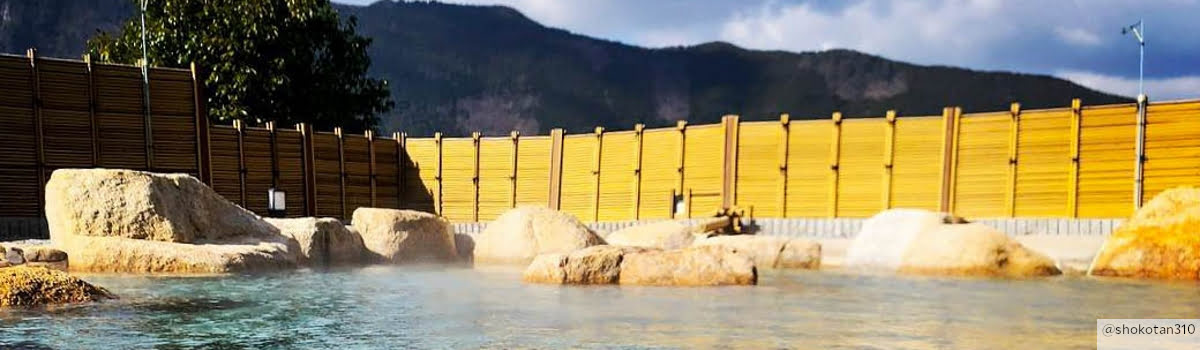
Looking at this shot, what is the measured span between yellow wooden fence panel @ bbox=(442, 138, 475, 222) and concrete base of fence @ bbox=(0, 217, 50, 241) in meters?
8.36

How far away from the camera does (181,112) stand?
18.5m

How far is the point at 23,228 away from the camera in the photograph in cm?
1636

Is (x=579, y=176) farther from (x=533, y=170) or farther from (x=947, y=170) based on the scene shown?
(x=947, y=170)

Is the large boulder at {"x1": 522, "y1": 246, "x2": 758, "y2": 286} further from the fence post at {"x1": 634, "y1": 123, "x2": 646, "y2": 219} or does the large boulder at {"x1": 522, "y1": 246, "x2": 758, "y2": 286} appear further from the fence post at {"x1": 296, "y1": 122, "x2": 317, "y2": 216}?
the fence post at {"x1": 296, "y1": 122, "x2": 317, "y2": 216}

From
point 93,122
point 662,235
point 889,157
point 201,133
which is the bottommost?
point 662,235

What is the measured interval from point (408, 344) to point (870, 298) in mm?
4857

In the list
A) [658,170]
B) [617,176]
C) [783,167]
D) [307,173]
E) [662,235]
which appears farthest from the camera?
[307,173]

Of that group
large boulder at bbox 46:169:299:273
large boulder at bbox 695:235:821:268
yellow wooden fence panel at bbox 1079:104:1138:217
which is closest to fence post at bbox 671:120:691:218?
large boulder at bbox 695:235:821:268

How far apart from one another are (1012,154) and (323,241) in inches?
448

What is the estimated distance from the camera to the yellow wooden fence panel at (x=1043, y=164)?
1609cm

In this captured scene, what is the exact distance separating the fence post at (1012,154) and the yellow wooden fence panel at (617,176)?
7189mm

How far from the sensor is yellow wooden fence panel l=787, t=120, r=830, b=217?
1794 cm

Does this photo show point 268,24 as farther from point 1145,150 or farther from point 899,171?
point 1145,150

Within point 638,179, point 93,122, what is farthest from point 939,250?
point 93,122
